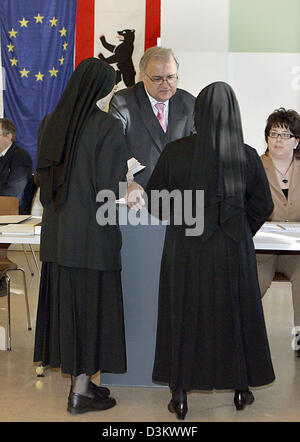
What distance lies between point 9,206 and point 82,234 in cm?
209

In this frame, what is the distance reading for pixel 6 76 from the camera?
7031 millimetres

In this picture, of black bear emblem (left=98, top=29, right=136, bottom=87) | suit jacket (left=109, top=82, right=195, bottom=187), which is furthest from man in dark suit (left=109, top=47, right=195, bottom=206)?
black bear emblem (left=98, top=29, right=136, bottom=87)

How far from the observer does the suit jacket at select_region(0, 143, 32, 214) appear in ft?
19.1

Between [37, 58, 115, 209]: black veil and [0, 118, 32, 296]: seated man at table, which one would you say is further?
[0, 118, 32, 296]: seated man at table

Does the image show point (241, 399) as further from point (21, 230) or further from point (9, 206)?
point (9, 206)

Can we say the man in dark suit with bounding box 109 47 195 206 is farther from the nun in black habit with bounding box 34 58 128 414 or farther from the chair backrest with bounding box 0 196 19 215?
the chair backrest with bounding box 0 196 19 215

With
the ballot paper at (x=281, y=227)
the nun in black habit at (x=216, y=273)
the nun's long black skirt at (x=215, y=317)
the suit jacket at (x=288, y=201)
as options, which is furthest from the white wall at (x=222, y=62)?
the nun's long black skirt at (x=215, y=317)

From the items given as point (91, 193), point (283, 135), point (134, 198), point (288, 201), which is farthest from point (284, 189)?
point (91, 193)

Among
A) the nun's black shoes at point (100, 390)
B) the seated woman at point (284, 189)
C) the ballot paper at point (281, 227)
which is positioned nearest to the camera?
the nun's black shoes at point (100, 390)

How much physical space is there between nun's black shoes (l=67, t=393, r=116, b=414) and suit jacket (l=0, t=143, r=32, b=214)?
9.90 feet

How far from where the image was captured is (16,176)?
5848 millimetres

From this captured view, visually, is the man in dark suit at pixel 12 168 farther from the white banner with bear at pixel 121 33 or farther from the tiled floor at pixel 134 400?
the tiled floor at pixel 134 400

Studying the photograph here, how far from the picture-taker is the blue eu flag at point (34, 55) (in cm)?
690

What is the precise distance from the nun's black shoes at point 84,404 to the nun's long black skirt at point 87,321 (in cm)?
17
